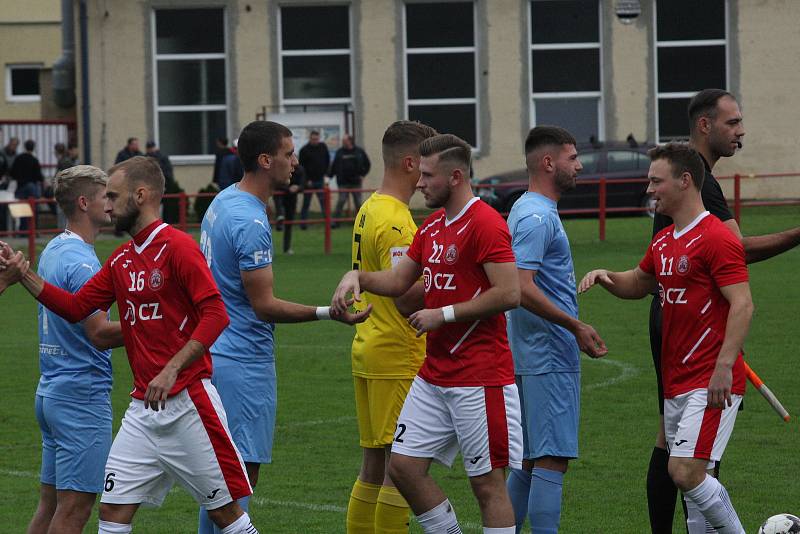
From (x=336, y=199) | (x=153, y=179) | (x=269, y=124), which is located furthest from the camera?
(x=336, y=199)

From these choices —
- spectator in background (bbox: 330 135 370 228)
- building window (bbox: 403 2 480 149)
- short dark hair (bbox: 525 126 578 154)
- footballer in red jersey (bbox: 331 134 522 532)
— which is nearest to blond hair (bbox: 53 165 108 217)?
footballer in red jersey (bbox: 331 134 522 532)

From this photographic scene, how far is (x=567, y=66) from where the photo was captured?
35.6m

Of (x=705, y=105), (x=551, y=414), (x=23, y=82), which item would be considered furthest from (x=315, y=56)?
(x=551, y=414)

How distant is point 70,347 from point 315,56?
29221 mm

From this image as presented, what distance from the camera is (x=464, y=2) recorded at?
35219 mm

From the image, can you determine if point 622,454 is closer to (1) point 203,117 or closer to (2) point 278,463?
(2) point 278,463

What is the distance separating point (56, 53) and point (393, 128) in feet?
122

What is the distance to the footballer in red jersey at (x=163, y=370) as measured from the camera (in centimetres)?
619

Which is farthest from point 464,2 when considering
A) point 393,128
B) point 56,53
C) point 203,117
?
point 393,128

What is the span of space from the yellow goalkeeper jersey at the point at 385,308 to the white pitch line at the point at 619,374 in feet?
19.2

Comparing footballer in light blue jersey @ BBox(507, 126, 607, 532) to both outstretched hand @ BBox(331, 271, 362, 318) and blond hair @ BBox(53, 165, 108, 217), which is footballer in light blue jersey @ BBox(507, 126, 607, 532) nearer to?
outstretched hand @ BBox(331, 271, 362, 318)

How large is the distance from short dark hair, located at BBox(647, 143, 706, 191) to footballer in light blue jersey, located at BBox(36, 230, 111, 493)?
9.14ft

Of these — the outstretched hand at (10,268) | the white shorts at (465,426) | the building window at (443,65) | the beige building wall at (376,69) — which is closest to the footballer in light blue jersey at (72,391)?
the outstretched hand at (10,268)

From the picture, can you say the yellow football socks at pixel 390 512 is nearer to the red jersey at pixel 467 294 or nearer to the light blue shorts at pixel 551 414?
the light blue shorts at pixel 551 414
